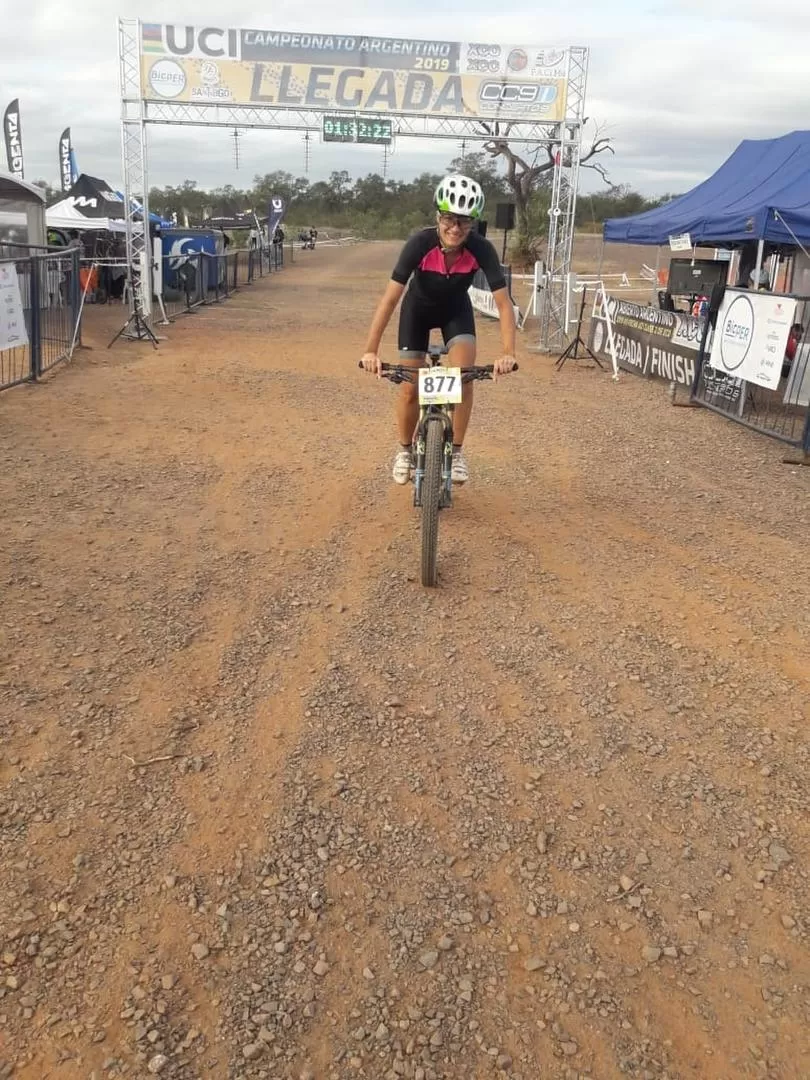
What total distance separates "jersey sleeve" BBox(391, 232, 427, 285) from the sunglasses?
0.21 metres

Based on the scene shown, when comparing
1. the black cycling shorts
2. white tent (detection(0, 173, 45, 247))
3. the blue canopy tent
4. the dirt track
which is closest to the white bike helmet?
the black cycling shorts

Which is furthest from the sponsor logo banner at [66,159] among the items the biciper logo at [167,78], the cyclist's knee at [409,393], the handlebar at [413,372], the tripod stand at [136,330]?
the handlebar at [413,372]

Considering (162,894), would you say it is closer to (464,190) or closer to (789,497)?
(464,190)

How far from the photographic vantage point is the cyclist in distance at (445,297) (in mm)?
4836

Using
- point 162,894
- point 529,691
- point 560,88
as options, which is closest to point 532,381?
point 560,88

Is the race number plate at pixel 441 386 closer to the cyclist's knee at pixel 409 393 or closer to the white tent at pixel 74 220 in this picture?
the cyclist's knee at pixel 409 393

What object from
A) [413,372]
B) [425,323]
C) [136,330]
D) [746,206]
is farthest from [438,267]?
[136,330]

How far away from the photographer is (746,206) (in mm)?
13906

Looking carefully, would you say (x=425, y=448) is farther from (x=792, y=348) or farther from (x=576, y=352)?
(x=576, y=352)

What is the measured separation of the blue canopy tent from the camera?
491 inches

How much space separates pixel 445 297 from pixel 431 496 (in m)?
1.46

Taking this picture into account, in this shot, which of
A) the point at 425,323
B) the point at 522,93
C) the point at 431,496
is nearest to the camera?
the point at 431,496

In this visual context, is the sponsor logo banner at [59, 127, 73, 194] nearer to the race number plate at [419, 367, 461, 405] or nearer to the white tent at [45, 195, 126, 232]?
the white tent at [45, 195, 126, 232]

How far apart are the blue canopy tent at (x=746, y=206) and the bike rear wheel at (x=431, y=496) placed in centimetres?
978
